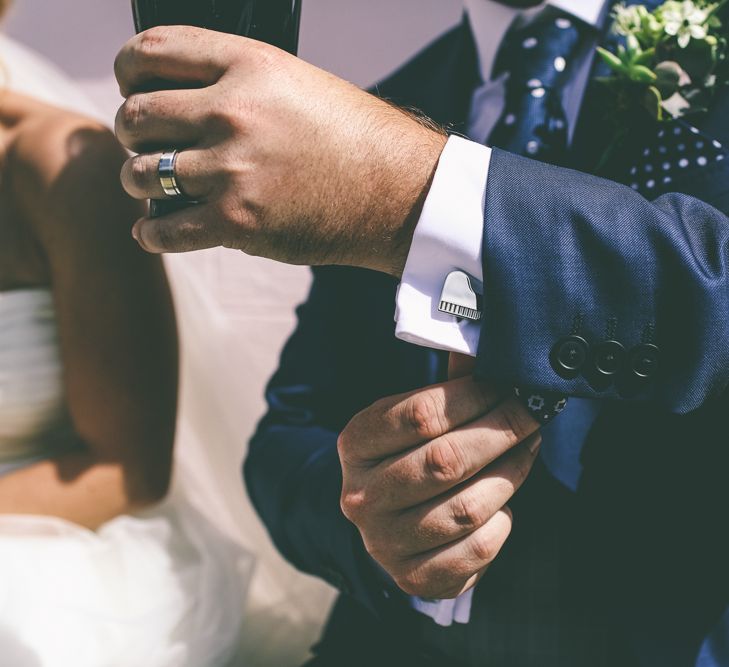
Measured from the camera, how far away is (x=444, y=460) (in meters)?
0.52

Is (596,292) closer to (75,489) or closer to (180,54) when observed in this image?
(180,54)

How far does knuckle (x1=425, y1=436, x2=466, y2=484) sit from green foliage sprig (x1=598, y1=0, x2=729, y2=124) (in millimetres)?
424

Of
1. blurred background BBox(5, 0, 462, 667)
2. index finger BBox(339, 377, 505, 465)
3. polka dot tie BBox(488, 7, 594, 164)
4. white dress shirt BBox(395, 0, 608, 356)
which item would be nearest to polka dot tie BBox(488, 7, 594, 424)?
polka dot tie BBox(488, 7, 594, 164)

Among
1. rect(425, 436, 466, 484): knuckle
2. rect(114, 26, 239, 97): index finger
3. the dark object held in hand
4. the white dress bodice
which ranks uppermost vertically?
the dark object held in hand

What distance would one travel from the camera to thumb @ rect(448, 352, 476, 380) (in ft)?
1.83

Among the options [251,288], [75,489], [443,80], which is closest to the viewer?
[75,489]

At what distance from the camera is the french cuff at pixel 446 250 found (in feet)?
1.70

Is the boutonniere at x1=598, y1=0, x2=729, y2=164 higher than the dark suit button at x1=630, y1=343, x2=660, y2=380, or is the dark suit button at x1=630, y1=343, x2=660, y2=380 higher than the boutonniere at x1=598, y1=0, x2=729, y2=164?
the boutonniere at x1=598, y1=0, x2=729, y2=164

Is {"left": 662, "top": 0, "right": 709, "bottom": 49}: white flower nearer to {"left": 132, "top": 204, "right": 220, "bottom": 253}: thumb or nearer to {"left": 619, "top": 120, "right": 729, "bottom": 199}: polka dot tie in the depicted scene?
{"left": 619, "top": 120, "right": 729, "bottom": 199}: polka dot tie

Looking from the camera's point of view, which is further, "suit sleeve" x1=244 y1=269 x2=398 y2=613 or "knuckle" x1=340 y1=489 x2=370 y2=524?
"suit sleeve" x1=244 y1=269 x2=398 y2=613

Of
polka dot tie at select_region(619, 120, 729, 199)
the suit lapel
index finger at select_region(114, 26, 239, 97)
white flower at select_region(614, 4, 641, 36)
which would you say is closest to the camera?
index finger at select_region(114, 26, 239, 97)

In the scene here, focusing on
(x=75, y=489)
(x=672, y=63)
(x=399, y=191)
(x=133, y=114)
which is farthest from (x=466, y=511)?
(x=75, y=489)

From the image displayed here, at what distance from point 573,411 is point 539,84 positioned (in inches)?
16.1

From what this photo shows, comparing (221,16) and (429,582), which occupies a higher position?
(221,16)
